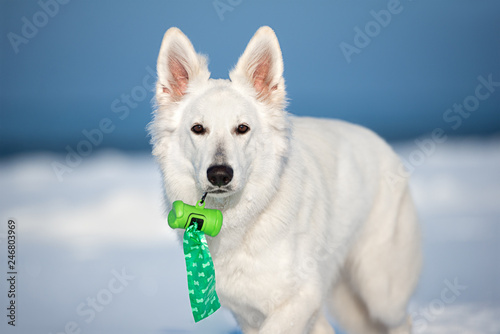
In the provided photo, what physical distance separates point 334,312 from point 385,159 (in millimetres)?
1136

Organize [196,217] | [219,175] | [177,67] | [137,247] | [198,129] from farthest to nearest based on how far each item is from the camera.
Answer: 1. [137,247]
2. [177,67]
3. [198,129]
4. [196,217]
5. [219,175]

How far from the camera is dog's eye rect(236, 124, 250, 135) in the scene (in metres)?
3.11

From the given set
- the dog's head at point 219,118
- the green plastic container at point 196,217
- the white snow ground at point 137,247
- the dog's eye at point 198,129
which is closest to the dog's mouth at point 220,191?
the dog's head at point 219,118

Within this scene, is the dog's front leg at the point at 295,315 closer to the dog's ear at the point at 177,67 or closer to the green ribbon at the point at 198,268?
the green ribbon at the point at 198,268

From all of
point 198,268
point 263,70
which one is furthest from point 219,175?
point 263,70

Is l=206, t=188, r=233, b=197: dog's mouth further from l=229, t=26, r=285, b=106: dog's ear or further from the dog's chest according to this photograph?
l=229, t=26, r=285, b=106: dog's ear

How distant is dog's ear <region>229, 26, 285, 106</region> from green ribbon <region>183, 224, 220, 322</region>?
34.7 inches

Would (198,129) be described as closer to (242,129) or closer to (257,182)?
(242,129)

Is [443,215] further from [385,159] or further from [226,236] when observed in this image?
[226,236]

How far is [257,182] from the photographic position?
3162mm

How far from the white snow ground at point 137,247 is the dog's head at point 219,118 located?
1674 mm

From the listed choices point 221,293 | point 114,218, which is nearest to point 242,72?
point 221,293

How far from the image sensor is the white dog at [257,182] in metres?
3.06

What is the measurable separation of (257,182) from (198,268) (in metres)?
0.54
